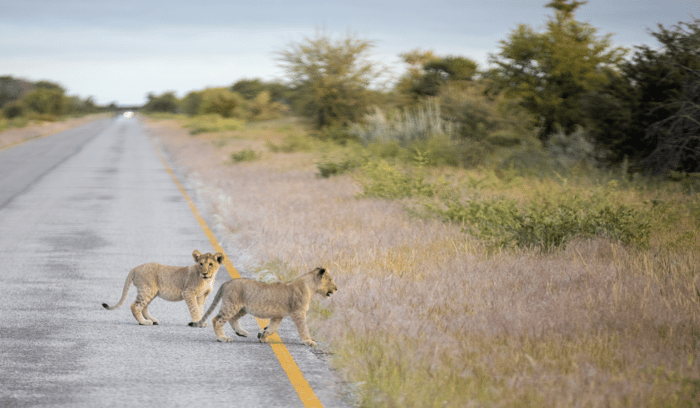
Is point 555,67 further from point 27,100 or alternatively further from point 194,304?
point 27,100

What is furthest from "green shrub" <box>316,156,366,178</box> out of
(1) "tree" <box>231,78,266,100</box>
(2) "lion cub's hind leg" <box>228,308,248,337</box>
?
(1) "tree" <box>231,78,266,100</box>

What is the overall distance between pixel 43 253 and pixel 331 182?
10.5 m

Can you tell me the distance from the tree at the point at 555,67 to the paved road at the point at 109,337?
26.2 meters

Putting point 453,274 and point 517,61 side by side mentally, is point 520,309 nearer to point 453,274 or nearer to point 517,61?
point 453,274

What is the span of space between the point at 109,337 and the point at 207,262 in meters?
1.29

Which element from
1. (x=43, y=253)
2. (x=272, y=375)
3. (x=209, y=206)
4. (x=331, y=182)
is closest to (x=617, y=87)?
(x=331, y=182)

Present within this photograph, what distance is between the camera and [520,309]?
6.73 metres

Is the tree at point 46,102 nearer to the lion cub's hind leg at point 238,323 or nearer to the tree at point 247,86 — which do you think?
the tree at point 247,86

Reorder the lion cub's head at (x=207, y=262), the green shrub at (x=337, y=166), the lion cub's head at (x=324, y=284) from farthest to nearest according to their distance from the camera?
the green shrub at (x=337, y=166) → the lion cub's head at (x=207, y=262) → the lion cub's head at (x=324, y=284)

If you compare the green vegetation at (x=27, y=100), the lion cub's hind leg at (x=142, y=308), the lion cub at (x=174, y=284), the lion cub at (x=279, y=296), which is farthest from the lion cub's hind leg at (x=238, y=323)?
the green vegetation at (x=27, y=100)

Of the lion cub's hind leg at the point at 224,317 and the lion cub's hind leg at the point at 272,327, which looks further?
the lion cub's hind leg at the point at 272,327

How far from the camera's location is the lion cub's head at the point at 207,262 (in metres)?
6.16

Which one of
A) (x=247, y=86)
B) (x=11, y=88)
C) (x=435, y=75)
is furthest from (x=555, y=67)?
(x=11, y=88)

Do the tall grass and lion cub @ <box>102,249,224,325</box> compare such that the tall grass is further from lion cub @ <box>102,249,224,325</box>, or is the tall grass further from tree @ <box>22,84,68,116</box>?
tree @ <box>22,84,68,116</box>
